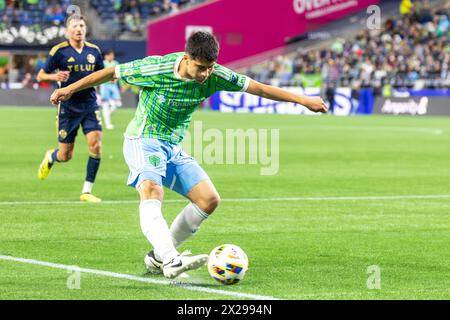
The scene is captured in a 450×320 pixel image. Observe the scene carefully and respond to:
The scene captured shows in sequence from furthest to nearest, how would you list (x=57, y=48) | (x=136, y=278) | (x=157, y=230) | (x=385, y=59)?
(x=385, y=59)
(x=57, y=48)
(x=136, y=278)
(x=157, y=230)

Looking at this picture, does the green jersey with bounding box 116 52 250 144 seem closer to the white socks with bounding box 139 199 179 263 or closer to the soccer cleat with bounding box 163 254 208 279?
the white socks with bounding box 139 199 179 263

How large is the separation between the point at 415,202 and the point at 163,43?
46.6 meters

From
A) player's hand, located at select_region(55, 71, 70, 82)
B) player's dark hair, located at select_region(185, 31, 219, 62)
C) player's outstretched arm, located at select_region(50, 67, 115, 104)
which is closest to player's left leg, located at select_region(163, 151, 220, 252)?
player's outstretched arm, located at select_region(50, 67, 115, 104)

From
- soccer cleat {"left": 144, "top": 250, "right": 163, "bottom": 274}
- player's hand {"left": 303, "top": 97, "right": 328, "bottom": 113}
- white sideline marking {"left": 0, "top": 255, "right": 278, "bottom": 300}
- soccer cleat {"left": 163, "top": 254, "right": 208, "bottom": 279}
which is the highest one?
player's hand {"left": 303, "top": 97, "right": 328, "bottom": 113}

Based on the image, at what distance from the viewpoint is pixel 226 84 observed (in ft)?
30.1

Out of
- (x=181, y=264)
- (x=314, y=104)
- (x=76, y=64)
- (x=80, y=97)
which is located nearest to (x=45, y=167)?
(x=80, y=97)

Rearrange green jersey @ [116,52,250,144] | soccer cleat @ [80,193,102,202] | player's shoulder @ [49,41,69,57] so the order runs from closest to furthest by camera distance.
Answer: green jersey @ [116,52,250,144], soccer cleat @ [80,193,102,202], player's shoulder @ [49,41,69,57]

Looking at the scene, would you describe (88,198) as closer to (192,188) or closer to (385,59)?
(192,188)

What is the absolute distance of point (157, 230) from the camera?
8.79 m

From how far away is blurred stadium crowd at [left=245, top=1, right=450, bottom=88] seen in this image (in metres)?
51.6

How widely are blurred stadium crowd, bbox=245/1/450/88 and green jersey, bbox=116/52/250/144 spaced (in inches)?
1612

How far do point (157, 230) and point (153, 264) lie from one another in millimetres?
476
